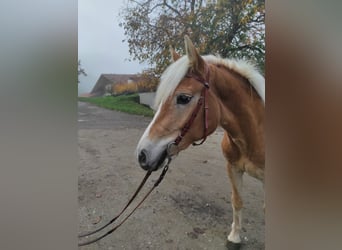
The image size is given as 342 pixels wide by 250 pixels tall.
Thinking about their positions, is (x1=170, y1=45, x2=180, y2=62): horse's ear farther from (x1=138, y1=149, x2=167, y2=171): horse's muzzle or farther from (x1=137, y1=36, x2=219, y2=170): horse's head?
(x1=138, y1=149, x2=167, y2=171): horse's muzzle

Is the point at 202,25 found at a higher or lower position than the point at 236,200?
higher

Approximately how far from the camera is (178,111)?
1.00m

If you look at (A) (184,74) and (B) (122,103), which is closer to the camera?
(A) (184,74)

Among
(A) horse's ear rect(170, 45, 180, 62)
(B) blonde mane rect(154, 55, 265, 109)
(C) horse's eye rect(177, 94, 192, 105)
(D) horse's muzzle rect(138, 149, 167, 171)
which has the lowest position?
(D) horse's muzzle rect(138, 149, 167, 171)

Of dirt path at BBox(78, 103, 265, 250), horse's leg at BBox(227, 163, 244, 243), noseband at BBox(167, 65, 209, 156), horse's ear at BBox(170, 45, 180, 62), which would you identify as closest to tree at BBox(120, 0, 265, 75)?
horse's ear at BBox(170, 45, 180, 62)

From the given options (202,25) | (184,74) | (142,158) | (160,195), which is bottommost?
(160,195)

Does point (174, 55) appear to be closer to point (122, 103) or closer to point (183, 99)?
point (183, 99)

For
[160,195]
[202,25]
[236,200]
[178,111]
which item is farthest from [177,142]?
[202,25]

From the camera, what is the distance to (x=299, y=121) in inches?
38.8

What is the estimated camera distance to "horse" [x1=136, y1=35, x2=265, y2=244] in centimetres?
100

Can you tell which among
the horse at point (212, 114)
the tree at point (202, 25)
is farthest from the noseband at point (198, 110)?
the tree at point (202, 25)

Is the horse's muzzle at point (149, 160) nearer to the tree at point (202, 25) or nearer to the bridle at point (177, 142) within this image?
the bridle at point (177, 142)

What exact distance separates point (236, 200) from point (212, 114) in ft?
1.22

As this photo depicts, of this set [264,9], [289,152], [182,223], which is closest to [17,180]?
[182,223]
